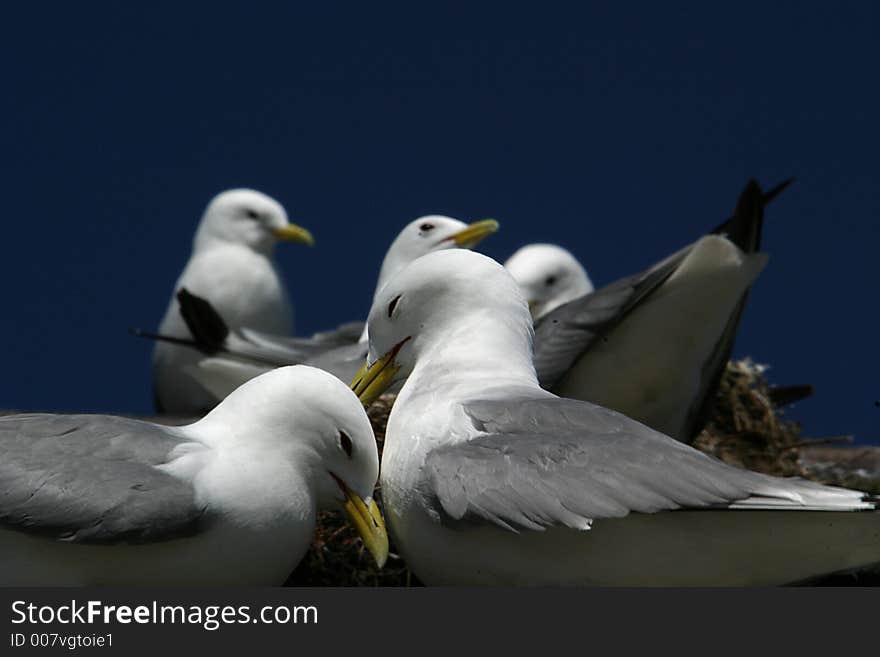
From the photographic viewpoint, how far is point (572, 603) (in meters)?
2.79

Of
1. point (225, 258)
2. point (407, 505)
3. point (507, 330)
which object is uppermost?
point (507, 330)

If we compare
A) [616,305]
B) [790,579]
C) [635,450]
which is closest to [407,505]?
[635,450]

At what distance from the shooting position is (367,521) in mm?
3545

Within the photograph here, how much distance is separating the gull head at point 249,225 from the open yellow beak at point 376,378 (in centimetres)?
508

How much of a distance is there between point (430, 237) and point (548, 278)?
176 centimetres

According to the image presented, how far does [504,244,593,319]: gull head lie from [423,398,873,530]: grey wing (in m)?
4.47

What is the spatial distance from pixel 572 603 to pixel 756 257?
8.95 feet

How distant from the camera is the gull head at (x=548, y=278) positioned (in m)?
7.96

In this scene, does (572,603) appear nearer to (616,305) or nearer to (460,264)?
(460,264)

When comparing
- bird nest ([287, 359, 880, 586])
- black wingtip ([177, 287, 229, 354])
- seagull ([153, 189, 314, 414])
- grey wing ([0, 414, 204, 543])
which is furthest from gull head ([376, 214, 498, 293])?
grey wing ([0, 414, 204, 543])

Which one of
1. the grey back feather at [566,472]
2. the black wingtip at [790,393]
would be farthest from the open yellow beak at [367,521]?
the black wingtip at [790,393]

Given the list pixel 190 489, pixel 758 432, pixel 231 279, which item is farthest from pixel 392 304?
pixel 231 279

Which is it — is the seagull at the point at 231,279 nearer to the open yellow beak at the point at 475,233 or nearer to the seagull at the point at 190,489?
the open yellow beak at the point at 475,233

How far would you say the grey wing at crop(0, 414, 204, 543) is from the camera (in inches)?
125
